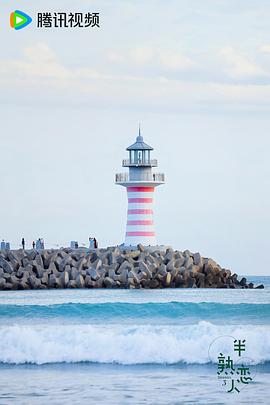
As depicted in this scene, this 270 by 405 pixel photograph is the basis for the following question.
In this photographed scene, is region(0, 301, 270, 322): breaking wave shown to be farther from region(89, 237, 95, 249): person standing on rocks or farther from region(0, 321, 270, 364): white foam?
region(89, 237, 95, 249): person standing on rocks

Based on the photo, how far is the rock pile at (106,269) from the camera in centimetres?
2714

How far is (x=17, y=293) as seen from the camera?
86.2 feet

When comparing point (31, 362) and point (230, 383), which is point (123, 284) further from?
point (230, 383)

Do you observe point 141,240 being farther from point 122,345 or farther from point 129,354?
point 129,354

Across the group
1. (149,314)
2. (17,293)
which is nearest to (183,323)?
(149,314)

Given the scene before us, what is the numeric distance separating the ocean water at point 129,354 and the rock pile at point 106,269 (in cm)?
576

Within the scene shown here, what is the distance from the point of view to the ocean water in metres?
12.2

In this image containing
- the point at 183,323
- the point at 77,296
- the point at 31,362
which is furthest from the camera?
the point at 77,296

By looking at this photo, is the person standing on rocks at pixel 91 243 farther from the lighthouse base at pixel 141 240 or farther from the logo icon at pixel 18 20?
the logo icon at pixel 18 20

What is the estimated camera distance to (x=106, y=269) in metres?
27.7

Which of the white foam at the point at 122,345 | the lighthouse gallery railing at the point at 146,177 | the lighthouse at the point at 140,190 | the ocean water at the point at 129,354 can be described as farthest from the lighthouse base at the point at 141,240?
the white foam at the point at 122,345

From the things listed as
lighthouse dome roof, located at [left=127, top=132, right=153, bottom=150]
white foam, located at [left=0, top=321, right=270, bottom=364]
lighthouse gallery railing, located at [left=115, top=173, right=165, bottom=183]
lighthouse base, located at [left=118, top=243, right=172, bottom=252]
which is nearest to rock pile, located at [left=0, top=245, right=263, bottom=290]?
lighthouse base, located at [left=118, top=243, right=172, bottom=252]

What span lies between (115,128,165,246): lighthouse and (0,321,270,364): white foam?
1268 cm

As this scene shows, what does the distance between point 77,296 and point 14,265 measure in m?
3.43
